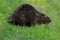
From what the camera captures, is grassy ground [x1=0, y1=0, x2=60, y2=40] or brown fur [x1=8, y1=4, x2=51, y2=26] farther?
brown fur [x1=8, y1=4, x2=51, y2=26]

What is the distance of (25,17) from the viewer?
8.33 meters

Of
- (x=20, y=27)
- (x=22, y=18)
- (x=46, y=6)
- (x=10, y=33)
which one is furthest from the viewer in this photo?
(x=46, y=6)

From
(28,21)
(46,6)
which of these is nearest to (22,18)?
(28,21)

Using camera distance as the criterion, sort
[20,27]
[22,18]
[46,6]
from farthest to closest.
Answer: [46,6]
[22,18]
[20,27]

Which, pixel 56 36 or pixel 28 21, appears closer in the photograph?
pixel 56 36

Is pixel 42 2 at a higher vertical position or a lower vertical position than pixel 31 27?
higher

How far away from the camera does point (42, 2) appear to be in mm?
10859

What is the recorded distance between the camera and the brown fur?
26.7 feet

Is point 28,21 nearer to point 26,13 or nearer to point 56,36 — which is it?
point 26,13

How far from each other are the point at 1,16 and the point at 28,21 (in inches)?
30.9

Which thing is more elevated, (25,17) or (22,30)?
(25,17)

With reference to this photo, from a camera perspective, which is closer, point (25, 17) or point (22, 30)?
point (22, 30)

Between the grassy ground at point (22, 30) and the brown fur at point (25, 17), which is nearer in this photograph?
the grassy ground at point (22, 30)

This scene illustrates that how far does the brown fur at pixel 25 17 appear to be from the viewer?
814 centimetres
